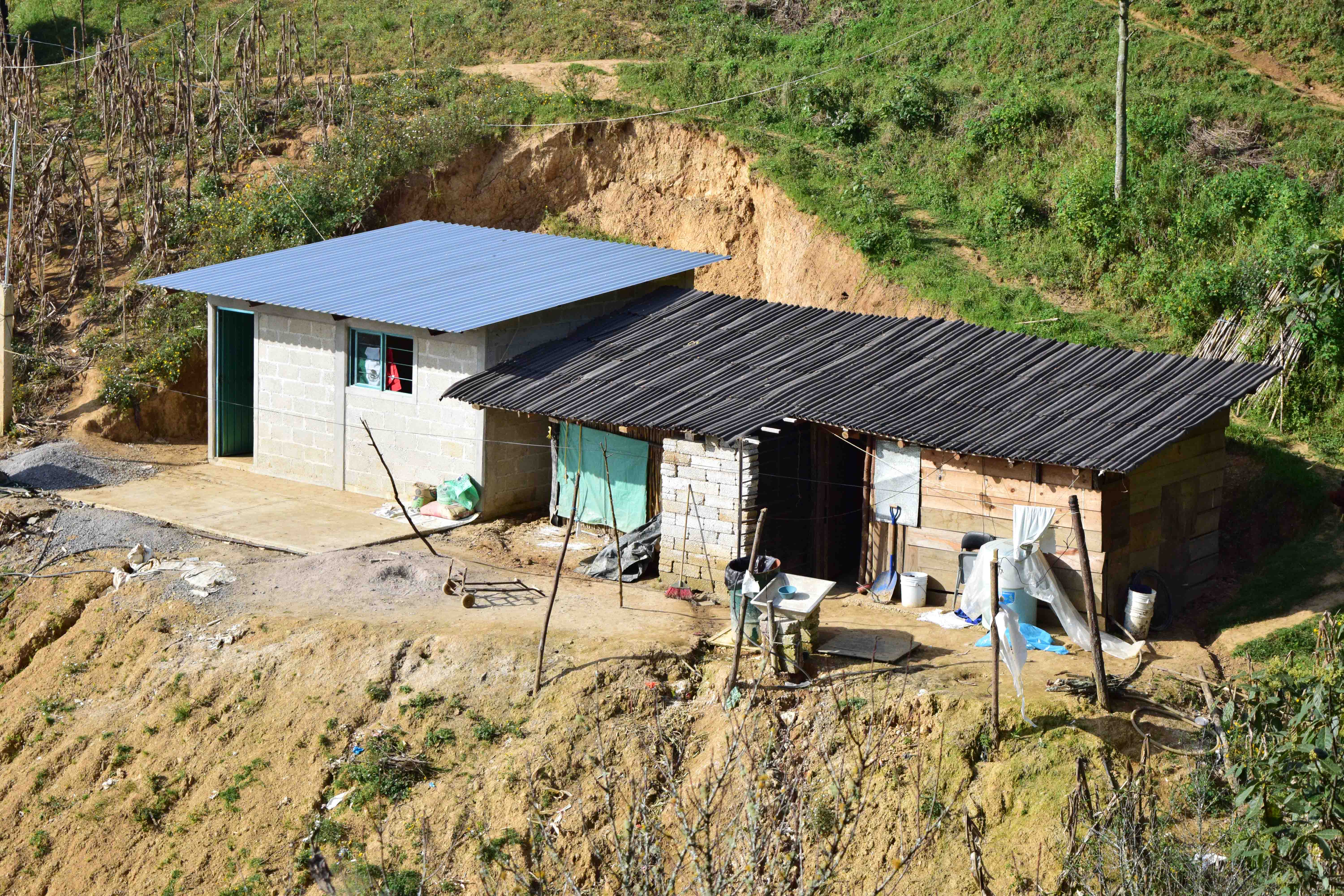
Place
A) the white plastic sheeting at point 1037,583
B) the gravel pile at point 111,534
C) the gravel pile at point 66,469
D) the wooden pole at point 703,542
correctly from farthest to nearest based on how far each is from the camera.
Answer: the gravel pile at point 66,469, the gravel pile at point 111,534, the wooden pole at point 703,542, the white plastic sheeting at point 1037,583

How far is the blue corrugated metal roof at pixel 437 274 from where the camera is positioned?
17750 mm

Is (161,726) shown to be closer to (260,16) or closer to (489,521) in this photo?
(489,521)

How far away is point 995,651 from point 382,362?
965cm

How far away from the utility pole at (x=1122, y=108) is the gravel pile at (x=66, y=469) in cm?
1565

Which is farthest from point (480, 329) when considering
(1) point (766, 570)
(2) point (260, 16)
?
(2) point (260, 16)

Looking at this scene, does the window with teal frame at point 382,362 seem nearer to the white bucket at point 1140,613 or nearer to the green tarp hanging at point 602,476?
the green tarp hanging at point 602,476

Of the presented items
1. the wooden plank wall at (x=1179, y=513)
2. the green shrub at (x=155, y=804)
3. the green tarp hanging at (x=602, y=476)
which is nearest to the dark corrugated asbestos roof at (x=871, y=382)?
the wooden plank wall at (x=1179, y=513)

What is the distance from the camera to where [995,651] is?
1179 centimetres

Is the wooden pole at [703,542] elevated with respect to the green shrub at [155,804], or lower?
elevated

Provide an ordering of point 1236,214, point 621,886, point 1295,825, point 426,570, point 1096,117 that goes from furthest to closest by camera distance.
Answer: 1. point 1096,117
2. point 1236,214
3. point 426,570
4. point 1295,825
5. point 621,886

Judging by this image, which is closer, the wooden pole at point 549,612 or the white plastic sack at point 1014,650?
the white plastic sack at point 1014,650

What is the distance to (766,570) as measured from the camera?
44.0 ft

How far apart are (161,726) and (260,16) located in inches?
772

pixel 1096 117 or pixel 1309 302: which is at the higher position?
pixel 1096 117
